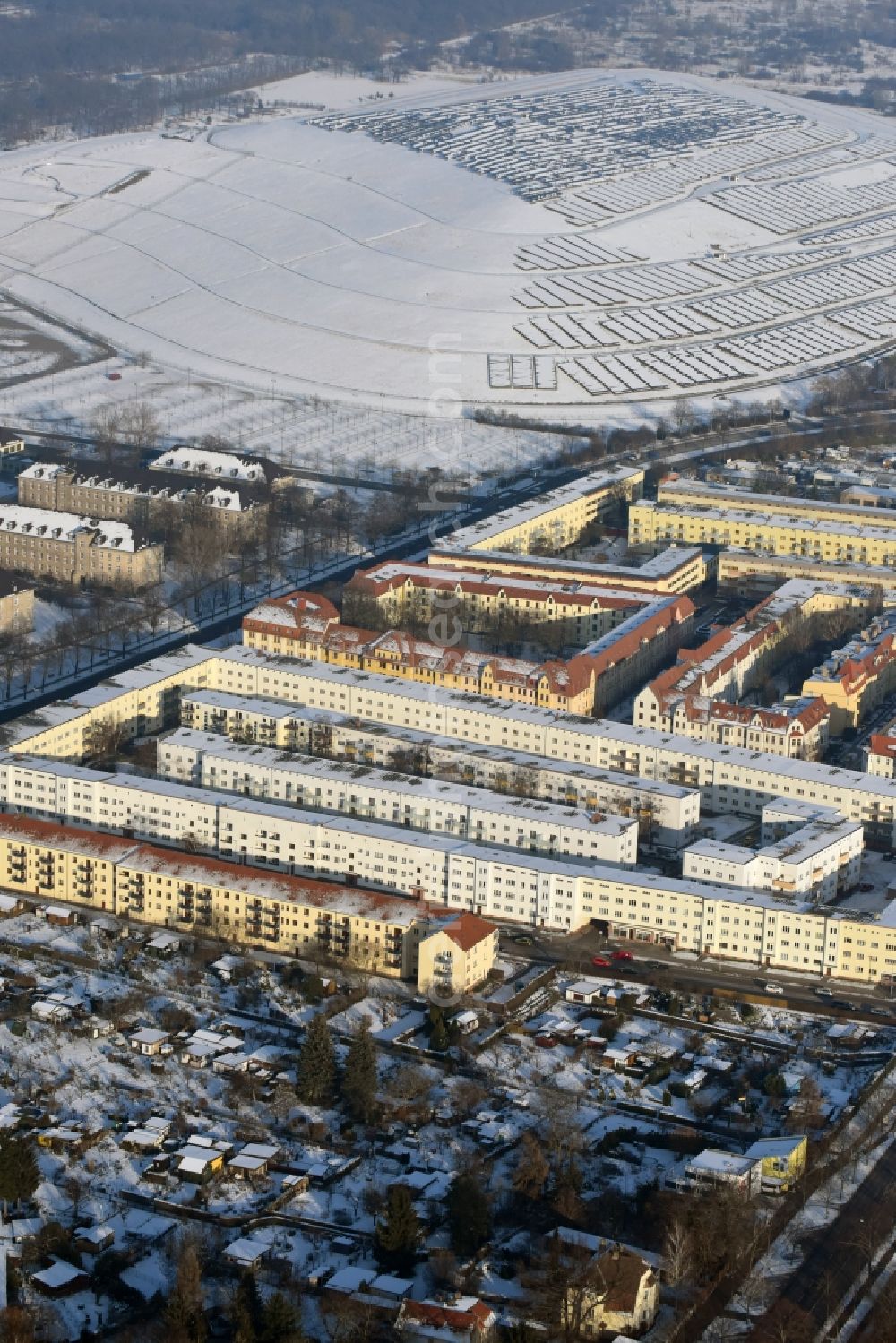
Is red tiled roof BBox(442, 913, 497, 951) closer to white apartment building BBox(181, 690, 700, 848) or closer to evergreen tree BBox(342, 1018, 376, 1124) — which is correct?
evergreen tree BBox(342, 1018, 376, 1124)

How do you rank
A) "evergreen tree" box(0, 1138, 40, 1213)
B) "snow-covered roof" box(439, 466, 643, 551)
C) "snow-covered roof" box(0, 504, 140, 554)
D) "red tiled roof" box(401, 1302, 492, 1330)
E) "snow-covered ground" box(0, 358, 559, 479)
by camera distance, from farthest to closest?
"snow-covered ground" box(0, 358, 559, 479)
"snow-covered roof" box(439, 466, 643, 551)
"snow-covered roof" box(0, 504, 140, 554)
"evergreen tree" box(0, 1138, 40, 1213)
"red tiled roof" box(401, 1302, 492, 1330)

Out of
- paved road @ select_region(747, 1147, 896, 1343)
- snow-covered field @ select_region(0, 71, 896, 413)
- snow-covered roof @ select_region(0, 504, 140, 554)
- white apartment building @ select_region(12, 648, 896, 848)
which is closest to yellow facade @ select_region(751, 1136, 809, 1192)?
paved road @ select_region(747, 1147, 896, 1343)

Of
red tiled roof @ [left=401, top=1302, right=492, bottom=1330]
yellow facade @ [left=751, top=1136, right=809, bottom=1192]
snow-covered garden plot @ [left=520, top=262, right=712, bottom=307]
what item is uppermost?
red tiled roof @ [left=401, top=1302, right=492, bottom=1330]

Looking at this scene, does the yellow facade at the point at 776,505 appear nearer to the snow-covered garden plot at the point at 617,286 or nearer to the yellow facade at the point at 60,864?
the snow-covered garden plot at the point at 617,286

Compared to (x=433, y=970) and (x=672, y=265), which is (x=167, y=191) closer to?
(x=672, y=265)

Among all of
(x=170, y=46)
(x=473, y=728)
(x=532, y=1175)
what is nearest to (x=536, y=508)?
(x=473, y=728)
